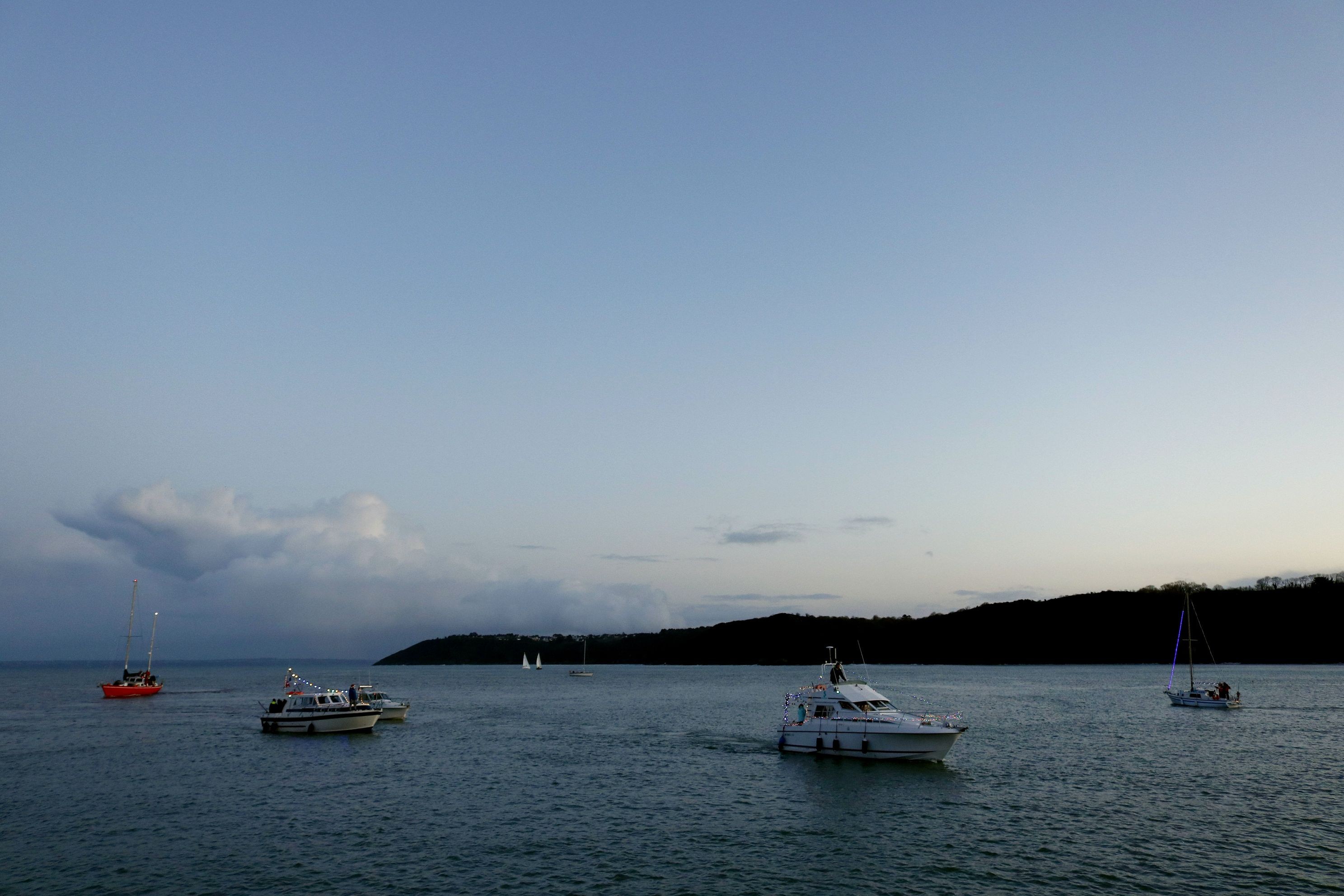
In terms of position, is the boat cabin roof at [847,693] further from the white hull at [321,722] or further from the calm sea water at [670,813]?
the white hull at [321,722]

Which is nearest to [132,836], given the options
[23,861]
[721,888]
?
[23,861]

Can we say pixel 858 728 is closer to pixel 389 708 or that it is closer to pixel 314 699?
pixel 314 699

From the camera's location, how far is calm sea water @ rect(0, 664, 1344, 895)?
3509 centimetres

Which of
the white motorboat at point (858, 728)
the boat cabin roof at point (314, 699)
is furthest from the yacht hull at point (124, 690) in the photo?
the white motorboat at point (858, 728)

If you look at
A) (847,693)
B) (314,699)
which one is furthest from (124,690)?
(847,693)

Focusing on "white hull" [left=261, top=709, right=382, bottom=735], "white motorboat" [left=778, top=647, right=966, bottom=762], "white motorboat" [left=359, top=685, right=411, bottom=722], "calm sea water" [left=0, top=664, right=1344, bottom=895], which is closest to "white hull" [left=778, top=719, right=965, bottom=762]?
"white motorboat" [left=778, top=647, right=966, bottom=762]

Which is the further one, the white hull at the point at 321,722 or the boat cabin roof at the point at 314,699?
the boat cabin roof at the point at 314,699

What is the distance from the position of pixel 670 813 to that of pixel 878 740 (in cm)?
1982

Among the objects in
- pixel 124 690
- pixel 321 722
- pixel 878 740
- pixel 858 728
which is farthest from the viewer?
pixel 124 690

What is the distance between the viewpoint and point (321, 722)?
86.1 m

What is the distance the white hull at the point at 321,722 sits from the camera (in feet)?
282

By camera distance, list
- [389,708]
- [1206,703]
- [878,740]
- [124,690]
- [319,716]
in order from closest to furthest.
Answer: [878,740], [319,716], [389,708], [1206,703], [124,690]

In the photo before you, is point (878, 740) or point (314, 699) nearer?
point (878, 740)

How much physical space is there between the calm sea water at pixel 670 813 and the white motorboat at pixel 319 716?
190cm
